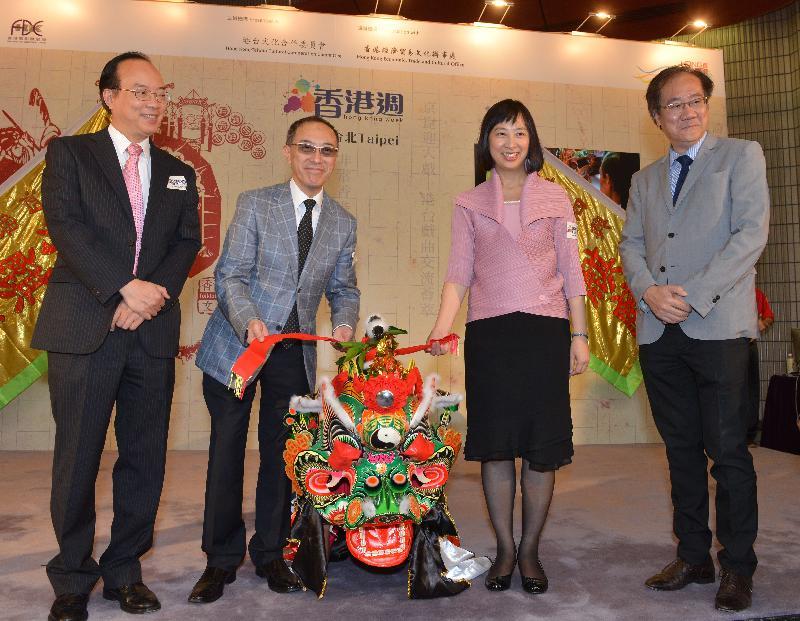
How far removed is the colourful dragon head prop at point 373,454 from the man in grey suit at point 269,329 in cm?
19

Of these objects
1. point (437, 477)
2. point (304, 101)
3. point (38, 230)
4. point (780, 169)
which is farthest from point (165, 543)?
point (780, 169)

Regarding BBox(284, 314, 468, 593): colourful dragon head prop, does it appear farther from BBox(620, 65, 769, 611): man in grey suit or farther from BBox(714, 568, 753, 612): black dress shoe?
BBox(714, 568, 753, 612): black dress shoe

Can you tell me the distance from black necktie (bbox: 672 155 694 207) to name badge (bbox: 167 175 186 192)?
172 cm

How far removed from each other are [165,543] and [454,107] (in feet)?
13.6

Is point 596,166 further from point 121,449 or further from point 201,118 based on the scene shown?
point 121,449

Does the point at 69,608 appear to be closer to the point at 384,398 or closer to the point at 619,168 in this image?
the point at 384,398

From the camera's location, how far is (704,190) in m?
2.43

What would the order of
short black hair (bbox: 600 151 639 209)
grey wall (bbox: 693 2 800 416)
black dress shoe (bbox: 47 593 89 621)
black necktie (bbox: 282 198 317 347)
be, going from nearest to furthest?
1. black dress shoe (bbox: 47 593 89 621)
2. black necktie (bbox: 282 198 317 347)
3. short black hair (bbox: 600 151 639 209)
4. grey wall (bbox: 693 2 800 416)

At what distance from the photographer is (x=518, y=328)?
2.43 m

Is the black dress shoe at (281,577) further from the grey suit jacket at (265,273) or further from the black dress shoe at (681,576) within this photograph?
the black dress shoe at (681,576)

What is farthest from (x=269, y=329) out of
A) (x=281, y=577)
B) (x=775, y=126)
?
(x=775, y=126)

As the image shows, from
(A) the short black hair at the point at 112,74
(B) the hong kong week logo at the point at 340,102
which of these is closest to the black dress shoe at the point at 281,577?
(A) the short black hair at the point at 112,74

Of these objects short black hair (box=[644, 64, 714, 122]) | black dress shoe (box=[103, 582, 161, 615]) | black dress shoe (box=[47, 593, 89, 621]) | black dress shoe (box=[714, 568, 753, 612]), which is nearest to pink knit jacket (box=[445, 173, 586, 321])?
short black hair (box=[644, 64, 714, 122])

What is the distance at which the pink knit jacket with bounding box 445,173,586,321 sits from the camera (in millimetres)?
2443
